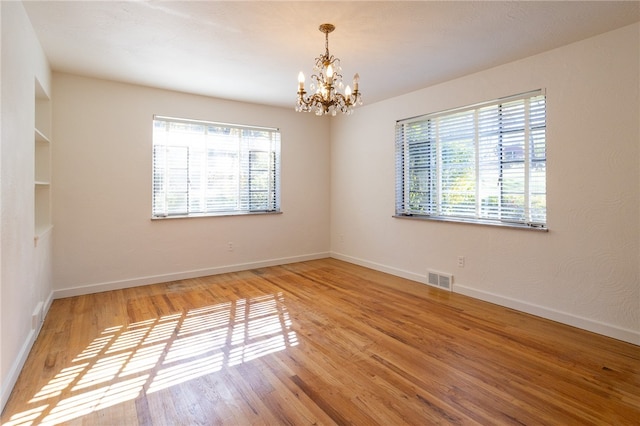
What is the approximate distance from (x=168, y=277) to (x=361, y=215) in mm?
3083

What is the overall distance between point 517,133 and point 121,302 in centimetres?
476

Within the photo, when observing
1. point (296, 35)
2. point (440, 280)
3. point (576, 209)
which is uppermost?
point (296, 35)

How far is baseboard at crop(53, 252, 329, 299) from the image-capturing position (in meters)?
4.07

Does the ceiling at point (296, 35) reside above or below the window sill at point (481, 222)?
above

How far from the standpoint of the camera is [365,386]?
2.20 m

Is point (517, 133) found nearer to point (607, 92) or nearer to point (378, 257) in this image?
point (607, 92)

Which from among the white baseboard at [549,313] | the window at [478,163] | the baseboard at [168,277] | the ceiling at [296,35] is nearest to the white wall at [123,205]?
the baseboard at [168,277]

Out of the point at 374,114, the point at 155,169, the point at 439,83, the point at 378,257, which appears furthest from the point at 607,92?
the point at 155,169

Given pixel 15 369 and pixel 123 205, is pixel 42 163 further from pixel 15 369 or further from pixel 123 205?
pixel 15 369

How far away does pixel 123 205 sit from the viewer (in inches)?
171

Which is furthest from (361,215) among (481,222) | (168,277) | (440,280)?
(168,277)

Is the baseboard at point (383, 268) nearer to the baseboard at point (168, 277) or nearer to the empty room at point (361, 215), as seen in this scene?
the empty room at point (361, 215)

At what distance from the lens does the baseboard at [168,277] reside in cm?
407

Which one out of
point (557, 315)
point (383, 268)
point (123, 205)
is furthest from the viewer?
point (383, 268)
